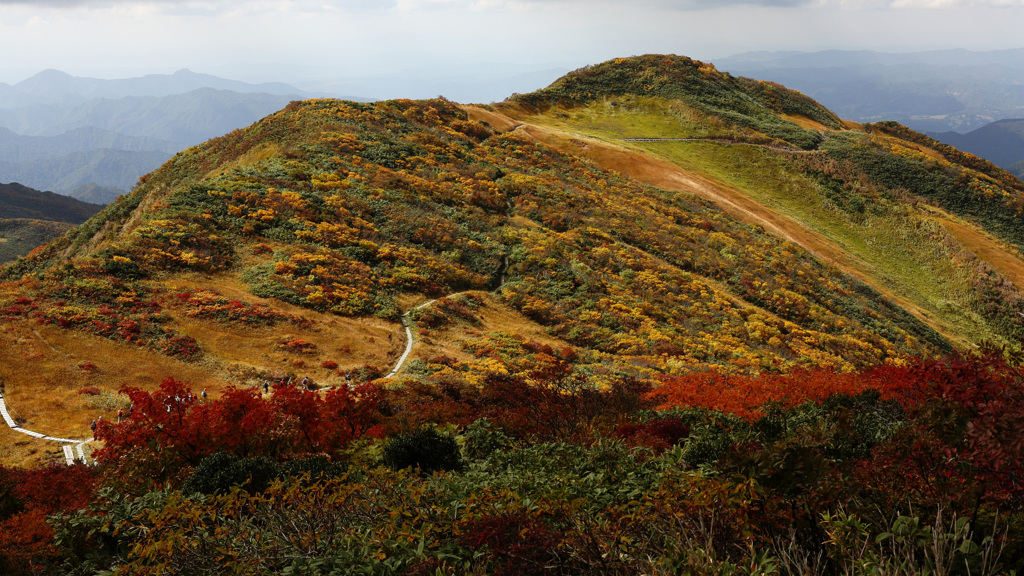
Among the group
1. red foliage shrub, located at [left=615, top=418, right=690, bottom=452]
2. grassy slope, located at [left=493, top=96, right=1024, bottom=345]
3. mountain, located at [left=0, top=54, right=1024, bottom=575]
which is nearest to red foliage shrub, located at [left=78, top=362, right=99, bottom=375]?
mountain, located at [left=0, top=54, right=1024, bottom=575]

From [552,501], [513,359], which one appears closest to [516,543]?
[552,501]

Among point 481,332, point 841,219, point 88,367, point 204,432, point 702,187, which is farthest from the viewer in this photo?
point 841,219

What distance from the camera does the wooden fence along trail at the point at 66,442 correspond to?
13.9 metres

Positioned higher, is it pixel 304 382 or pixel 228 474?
pixel 228 474

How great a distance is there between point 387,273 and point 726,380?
1691 cm

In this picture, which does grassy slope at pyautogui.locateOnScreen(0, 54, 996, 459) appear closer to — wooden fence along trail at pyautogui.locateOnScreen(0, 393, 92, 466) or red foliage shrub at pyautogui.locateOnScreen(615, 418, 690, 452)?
wooden fence along trail at pyautogui.locateOnScreen(0, 393, 92, 466)

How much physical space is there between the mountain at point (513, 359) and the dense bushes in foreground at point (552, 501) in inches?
2.1

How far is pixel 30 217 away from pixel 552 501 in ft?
694

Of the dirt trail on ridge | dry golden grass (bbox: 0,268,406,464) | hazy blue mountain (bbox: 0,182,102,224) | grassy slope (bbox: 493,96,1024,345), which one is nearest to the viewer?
dry golden grass (bbox: 0,268,406,464)

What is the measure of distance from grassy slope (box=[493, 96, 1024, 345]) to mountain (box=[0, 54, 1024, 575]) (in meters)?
0.40

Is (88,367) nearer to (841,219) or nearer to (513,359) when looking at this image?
(513,359)

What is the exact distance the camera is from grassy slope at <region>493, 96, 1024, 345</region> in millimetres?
45094

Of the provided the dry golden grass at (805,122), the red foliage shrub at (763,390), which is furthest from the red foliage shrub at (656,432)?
the dry golden grass at (805,122)

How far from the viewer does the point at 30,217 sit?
161750mm
